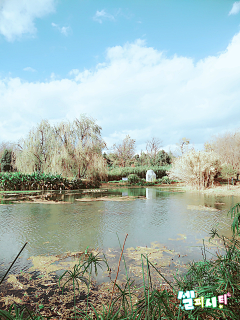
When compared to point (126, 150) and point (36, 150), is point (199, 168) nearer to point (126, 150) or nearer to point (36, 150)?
point (36, 150)

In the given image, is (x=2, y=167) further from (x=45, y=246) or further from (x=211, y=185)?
(x=45, y=246)

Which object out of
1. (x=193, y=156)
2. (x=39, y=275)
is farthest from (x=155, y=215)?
(x=193, y=156)

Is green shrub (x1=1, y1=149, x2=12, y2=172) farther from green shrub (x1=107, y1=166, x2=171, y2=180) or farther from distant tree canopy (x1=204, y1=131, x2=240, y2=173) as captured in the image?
distant tree canopy (x1=204, y1=131, x2=240, y2=173)

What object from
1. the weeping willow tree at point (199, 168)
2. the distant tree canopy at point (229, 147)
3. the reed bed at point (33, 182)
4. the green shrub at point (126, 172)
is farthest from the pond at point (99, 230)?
the green shrub at point (126, 172)

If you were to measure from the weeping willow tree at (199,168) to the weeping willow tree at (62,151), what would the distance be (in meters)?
5.39

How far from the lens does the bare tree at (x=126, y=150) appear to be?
31.5m

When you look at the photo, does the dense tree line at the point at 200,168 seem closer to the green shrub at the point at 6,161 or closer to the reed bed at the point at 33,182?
the reed bed at the point at 33,182

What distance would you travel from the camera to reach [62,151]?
1374 cm

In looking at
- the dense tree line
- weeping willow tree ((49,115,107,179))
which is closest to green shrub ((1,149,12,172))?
weeping willow tree ((49,115,107,179))

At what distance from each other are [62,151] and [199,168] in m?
8.36

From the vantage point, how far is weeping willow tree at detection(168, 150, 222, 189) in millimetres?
11812

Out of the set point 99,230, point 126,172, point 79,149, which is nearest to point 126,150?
point 126,172

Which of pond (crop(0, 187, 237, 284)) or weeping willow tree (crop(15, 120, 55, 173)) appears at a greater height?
weeping willow tree (crop(15, 120, 55, 173))

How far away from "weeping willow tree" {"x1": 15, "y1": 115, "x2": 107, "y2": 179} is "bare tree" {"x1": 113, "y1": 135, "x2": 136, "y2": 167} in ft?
54.2
